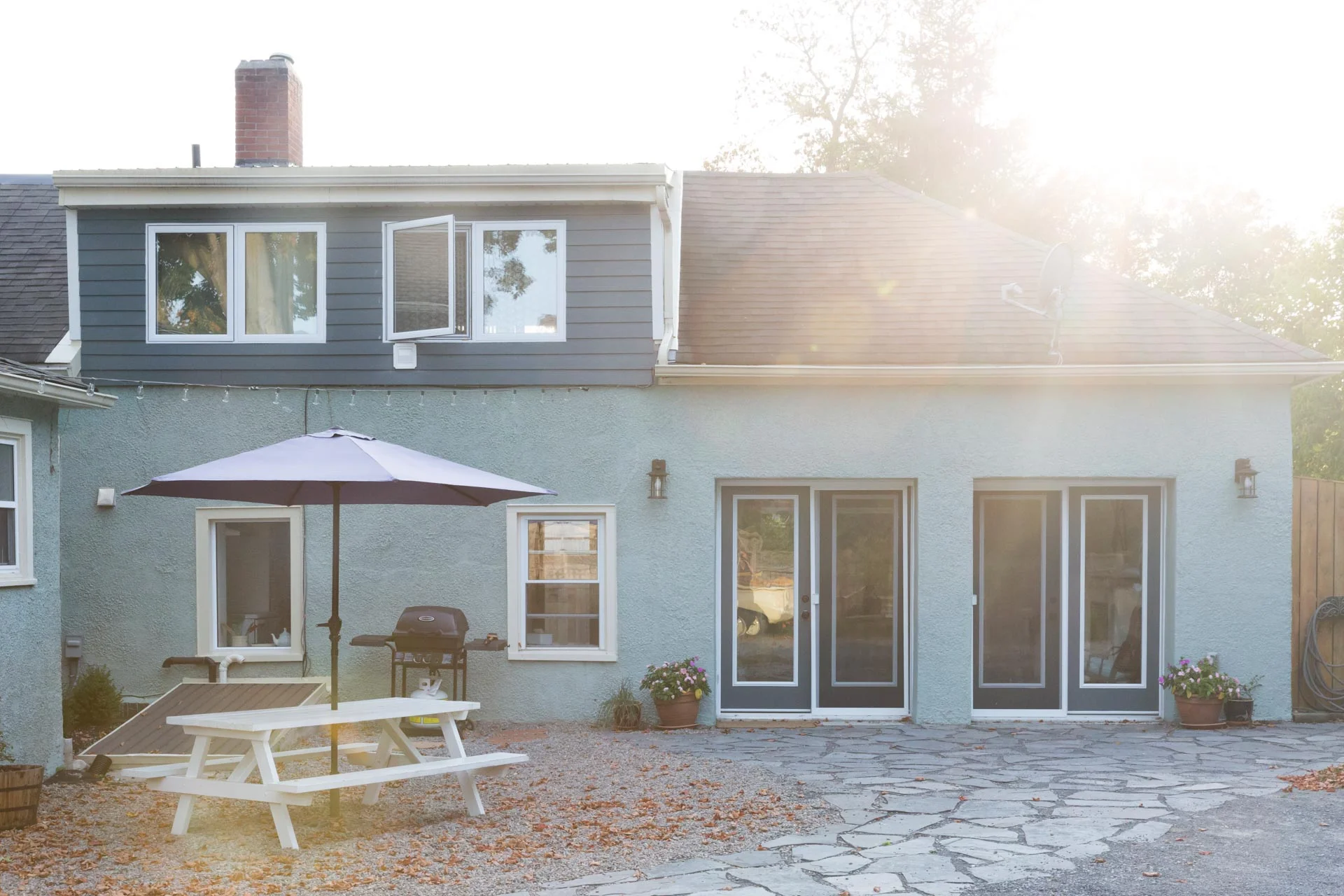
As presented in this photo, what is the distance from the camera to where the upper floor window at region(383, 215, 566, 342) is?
11789mm

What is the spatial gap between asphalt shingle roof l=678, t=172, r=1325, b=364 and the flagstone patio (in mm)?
A: 3446

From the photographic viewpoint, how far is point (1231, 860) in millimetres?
6355

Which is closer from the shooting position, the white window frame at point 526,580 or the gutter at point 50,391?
the gutter at point 50,391

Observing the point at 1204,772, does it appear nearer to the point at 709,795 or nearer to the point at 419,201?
the point at 709,795

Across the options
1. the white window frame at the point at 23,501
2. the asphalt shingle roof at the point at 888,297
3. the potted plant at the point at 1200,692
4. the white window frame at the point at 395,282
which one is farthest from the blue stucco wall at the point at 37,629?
the potted plant at the point at 1200,692

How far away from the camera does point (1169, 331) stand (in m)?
12.1

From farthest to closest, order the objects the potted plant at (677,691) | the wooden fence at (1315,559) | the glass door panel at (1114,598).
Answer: the wooden fence at (1315,559)
the glass door panel at (1114,598)
the potted plant at (677,691)

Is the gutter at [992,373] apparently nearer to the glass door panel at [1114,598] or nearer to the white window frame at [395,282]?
the glass door panel at [1114,598]

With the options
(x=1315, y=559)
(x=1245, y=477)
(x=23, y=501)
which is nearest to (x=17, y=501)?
(x=23, y=501)

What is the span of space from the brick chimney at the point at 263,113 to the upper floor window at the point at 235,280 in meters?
1.83

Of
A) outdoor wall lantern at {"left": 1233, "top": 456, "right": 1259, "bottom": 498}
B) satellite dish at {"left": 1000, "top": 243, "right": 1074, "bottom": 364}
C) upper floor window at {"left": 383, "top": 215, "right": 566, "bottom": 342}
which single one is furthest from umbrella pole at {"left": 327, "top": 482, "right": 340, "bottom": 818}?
outdoor wall lantern at {"left": 1233, "top": 456, "right": 1259, "bottom": 498}

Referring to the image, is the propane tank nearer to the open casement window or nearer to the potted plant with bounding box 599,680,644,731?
the potted plant with bounding box 599,680,644,731

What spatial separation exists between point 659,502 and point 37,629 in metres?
5.31

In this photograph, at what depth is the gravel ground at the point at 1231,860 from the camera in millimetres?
5844
